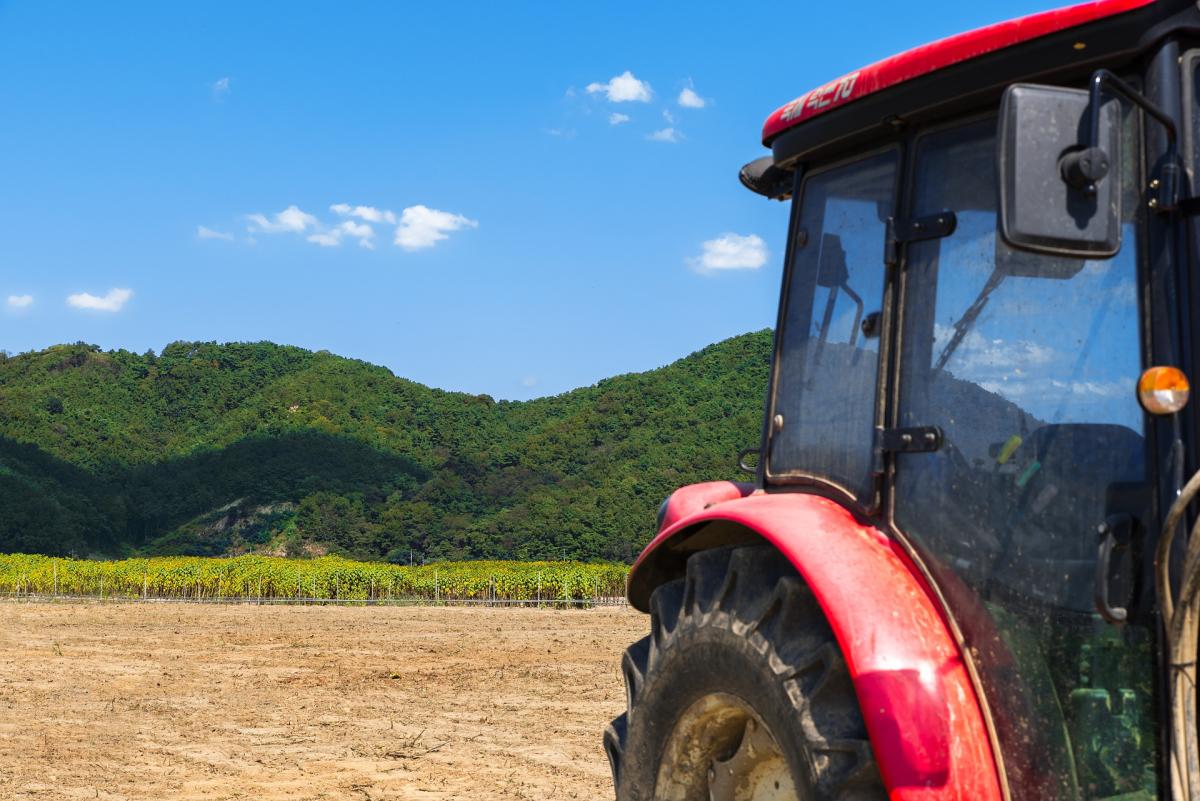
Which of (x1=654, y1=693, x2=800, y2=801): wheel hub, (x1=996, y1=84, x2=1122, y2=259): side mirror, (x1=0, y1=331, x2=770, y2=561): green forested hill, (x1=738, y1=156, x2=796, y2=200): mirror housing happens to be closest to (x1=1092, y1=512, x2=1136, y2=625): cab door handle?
(x1=996, y1=84, x2=1122, y2=259): side mirror

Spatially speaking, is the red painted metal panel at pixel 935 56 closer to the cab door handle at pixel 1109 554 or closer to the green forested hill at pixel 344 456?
the cab door handle at pixel 1109 554

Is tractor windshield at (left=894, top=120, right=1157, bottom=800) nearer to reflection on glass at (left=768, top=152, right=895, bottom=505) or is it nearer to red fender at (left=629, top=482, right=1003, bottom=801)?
red fender at (left=629, top=482, right=1003, bottom=801)

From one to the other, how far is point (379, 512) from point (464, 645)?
182 ft

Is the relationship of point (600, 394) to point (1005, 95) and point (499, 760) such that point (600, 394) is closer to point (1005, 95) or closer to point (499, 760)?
point (499, 760)

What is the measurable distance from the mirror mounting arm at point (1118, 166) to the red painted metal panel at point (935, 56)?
0.19 meters

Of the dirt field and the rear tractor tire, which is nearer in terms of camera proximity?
the rear tractor tire

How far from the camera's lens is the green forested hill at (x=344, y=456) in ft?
221

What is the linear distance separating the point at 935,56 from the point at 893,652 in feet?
4.12

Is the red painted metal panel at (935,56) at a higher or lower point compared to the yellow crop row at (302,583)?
higher

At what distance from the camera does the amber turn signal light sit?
2.06 meters

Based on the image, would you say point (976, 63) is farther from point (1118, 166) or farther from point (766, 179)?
point (766, 179)

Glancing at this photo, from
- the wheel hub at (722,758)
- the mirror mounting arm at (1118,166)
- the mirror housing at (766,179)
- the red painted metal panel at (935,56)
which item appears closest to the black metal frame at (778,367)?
the red painted metal panel at (935,56)

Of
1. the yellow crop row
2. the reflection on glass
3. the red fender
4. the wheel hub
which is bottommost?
the yellow crop row

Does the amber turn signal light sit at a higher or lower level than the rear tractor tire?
higher
